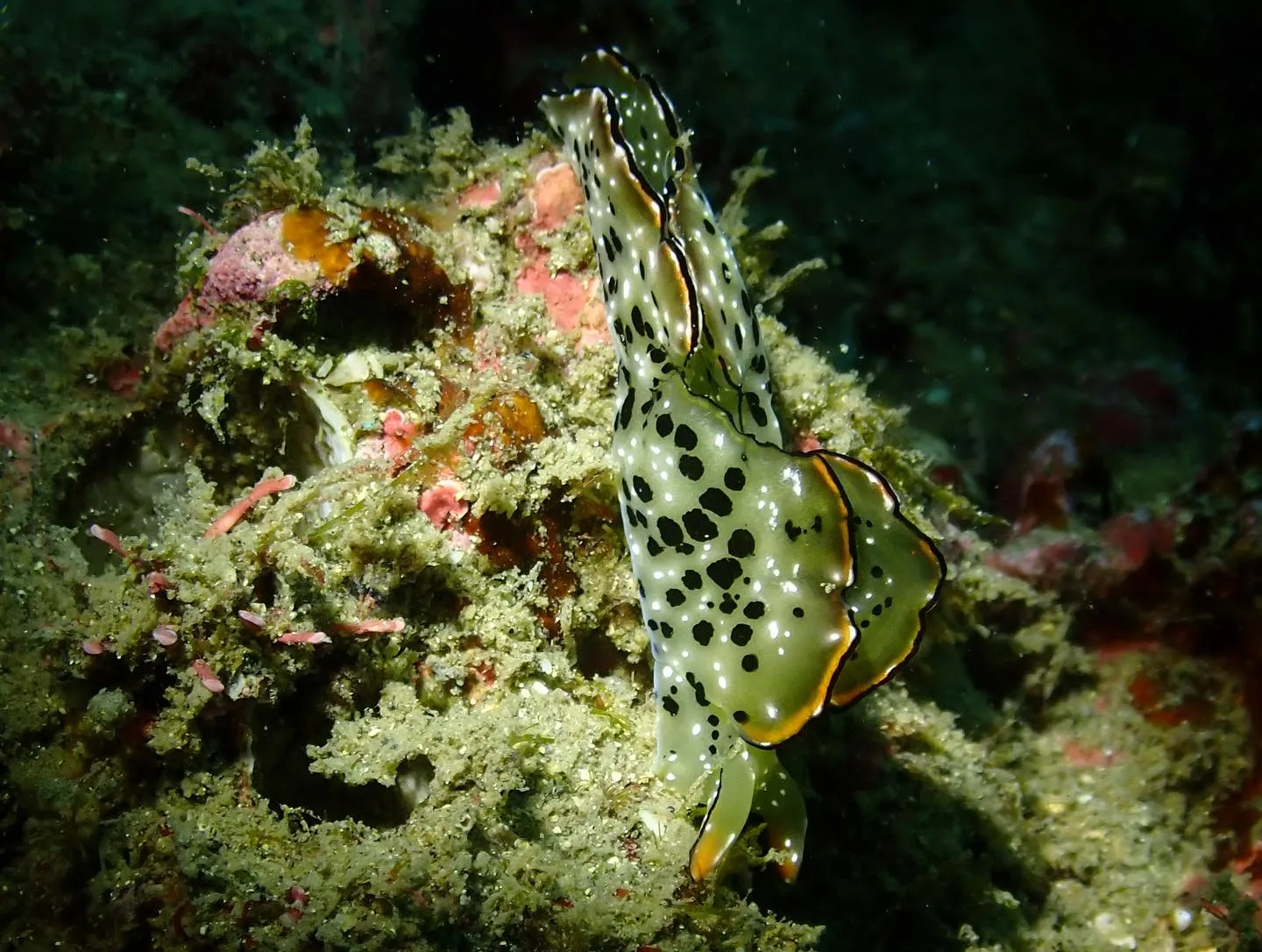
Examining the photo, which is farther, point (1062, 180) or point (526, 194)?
point (1062, 180)

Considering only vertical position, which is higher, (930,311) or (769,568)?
(930,311)

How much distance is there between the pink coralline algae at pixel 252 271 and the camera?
2.87 m

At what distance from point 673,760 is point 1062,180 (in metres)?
6.81

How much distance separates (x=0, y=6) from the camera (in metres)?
4.67

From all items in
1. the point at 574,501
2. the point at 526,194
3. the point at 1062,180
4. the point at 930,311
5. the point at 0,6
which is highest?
the point at 1062,180

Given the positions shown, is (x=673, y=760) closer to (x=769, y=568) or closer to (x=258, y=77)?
(x=769, y=568)

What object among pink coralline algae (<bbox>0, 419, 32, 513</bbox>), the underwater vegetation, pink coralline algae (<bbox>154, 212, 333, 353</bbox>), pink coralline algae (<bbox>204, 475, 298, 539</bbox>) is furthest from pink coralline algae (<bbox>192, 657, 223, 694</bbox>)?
pink coralline algae (<bbox>154, 212, 333, 353</bbox>)

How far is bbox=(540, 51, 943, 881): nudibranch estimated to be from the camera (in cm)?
253

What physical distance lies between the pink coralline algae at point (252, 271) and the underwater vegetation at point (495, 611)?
0.05 ft

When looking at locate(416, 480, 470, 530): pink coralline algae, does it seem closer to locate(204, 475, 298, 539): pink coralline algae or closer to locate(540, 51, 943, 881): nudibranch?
locate(204, 475, 298, 539): pink coralline algae

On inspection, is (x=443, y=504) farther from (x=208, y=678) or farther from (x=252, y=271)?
(x=252, y=271)

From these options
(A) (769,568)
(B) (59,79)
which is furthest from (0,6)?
(A) (769,568)

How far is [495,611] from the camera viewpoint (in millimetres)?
2713

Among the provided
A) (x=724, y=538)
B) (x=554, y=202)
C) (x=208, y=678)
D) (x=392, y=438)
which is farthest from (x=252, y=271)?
(x=724, y=538)
